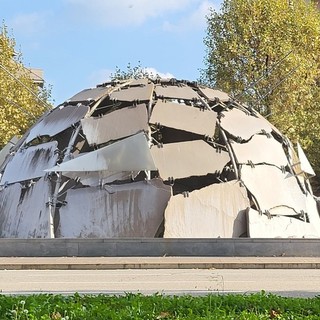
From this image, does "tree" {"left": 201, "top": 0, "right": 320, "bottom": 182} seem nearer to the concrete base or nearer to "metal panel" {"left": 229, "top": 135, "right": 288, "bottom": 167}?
"metal panel" {"left": 229, "top": 135, "right": 288, "bottom": 167}

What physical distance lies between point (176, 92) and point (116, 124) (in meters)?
2.39

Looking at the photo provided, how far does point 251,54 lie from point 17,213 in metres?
19.5

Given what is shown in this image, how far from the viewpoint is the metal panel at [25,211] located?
19.3m

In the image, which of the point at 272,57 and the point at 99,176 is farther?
the point at 272,57

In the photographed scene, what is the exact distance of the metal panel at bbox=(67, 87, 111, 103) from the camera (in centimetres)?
2142

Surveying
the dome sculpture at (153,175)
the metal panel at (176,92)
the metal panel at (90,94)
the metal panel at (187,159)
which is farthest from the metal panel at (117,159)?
the metal panel at (90,94)

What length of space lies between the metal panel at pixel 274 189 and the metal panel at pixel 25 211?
545 centimetres

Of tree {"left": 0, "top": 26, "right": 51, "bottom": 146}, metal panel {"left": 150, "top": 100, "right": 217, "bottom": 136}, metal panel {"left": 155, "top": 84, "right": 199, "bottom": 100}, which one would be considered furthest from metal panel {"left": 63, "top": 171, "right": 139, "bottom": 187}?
tree {"left": 0, "top": 26, "right": 51, "bottom": 146}

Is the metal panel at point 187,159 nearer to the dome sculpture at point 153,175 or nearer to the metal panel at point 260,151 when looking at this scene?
the dome sculpture at point 153,175

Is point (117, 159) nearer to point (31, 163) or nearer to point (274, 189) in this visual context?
point (31, 163)

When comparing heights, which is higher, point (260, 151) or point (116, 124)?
point (116, 124)

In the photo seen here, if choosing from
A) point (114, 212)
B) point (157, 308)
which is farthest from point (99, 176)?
point (157, 308)

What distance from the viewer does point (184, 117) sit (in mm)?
20219

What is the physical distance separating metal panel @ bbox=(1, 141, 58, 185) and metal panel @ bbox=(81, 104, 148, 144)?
1150 millimetres
